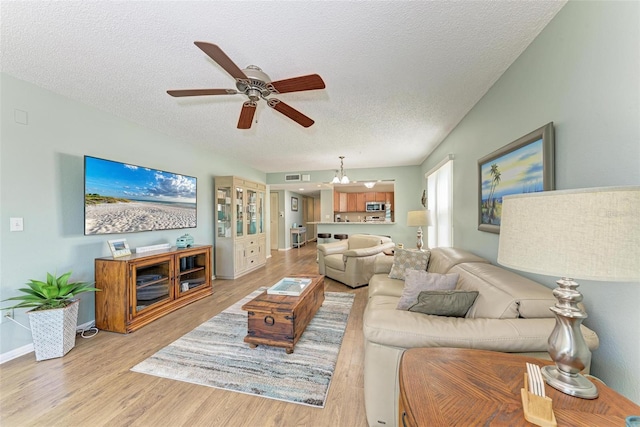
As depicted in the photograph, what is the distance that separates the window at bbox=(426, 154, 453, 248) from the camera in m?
3.39

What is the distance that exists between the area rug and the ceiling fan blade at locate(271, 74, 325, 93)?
216cm

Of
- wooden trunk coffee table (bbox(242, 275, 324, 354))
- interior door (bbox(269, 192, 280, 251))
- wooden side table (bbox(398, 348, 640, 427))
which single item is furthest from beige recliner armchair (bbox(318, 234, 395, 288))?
interior door (bbox(269, 192, 280, 251))

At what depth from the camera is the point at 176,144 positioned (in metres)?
3.81

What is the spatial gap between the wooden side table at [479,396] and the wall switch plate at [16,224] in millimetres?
3298

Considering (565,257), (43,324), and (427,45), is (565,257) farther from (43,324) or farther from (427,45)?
(43,324)

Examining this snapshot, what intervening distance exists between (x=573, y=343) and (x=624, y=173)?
2.72ft

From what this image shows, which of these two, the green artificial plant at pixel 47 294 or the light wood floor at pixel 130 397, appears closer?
the light wood floor at pixel 130 397

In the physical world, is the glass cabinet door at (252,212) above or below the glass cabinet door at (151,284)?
above

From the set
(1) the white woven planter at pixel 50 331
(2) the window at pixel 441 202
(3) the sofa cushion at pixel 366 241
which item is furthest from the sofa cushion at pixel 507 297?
(1) the white woven planter at pixel 50 331

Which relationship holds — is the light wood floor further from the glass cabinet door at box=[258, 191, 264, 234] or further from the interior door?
the interior door

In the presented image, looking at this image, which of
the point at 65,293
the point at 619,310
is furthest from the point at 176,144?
A: the point at 619,310

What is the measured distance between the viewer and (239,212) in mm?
4871

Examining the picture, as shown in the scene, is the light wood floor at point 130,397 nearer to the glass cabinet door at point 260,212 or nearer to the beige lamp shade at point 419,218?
the beige lamp shade at point 419,218

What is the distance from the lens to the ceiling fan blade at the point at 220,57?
1266mm
